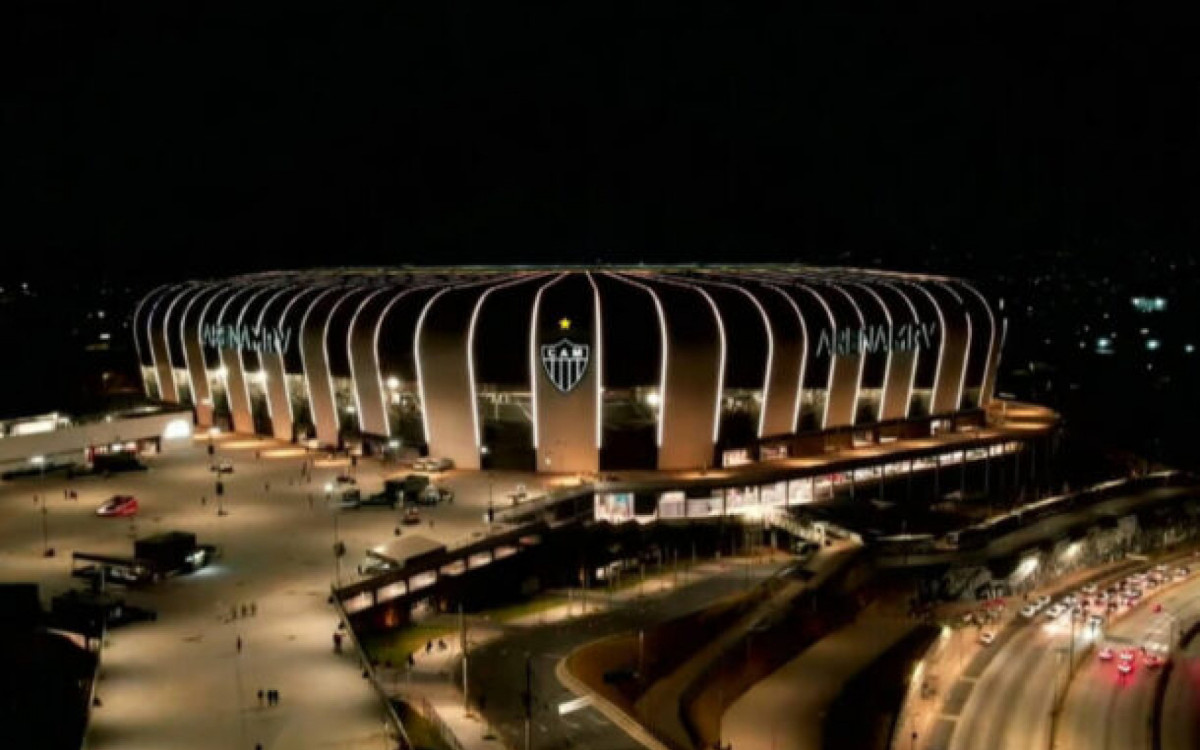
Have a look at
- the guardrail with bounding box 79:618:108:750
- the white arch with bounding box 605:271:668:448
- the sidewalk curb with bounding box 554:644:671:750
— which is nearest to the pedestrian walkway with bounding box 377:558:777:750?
the sidewalk curb with bounding box 554:644:671:750

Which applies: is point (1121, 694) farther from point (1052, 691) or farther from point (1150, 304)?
point (1150, 304)

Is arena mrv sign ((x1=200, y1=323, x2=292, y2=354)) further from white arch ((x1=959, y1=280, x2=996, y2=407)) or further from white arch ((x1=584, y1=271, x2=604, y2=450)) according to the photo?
white arch ((x1=959, y1=280, x2=996, y2=407))

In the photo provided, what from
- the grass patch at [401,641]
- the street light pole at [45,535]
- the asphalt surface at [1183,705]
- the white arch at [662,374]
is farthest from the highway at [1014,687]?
the street light pole at [45,535]

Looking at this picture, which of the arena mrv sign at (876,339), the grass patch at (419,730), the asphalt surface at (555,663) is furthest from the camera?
the arena mrv sign at (876,339)

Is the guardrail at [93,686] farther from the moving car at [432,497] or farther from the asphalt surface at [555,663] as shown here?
the moving car at [432,497]

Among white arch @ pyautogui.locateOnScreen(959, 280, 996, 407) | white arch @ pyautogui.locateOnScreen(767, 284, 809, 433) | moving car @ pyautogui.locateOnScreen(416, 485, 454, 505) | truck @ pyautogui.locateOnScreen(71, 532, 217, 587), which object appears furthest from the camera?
white arch @ pyautogui.locateOnScreen(959, 280, 996, 407)

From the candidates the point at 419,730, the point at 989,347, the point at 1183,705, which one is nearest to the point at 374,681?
the point at 419,730
